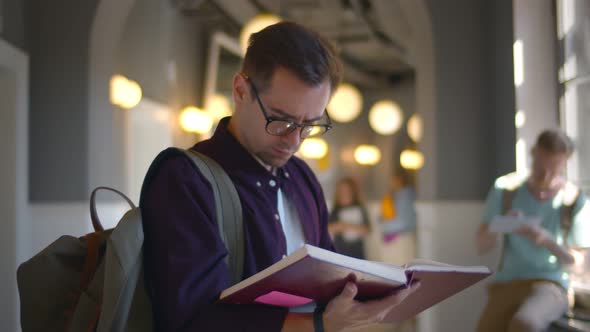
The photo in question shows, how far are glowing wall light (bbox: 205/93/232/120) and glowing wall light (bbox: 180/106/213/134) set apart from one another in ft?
2.72

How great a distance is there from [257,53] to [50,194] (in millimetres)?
3660

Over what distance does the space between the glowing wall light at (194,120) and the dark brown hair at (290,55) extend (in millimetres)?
6443

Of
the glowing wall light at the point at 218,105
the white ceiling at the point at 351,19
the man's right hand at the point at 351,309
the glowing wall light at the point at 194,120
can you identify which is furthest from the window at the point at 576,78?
the glowing wall light at the point at 218,105

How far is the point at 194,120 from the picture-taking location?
799 cm

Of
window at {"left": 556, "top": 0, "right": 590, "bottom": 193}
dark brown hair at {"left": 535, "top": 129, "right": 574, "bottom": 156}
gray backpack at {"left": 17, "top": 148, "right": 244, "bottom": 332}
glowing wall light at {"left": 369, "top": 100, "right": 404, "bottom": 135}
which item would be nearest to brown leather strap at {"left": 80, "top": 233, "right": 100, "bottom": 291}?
gray backpack at {"left": 17, "top": 148, "right": 244, "bottom": 332}

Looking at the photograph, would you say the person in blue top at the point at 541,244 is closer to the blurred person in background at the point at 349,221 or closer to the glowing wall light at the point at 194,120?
the blurred person in background at the point at 349,221

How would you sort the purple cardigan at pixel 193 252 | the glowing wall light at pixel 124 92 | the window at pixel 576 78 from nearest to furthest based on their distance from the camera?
1. the purple cardigan at pixel 193 252
2. the window at pixel 576 78
3. the glowing wall light at pixel 124 92

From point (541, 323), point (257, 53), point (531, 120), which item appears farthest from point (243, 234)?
point (531, 120)

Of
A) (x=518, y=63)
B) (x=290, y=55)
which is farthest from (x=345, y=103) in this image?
(x=290, y=55)

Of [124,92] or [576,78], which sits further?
[124,92]

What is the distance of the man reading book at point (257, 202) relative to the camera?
1337 millimetres

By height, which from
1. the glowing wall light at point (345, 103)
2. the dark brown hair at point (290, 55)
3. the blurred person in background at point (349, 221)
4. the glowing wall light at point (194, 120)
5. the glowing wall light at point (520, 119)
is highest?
the glowing wall light at point (345, 103)

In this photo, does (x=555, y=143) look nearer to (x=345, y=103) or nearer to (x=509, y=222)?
(x=509, y=222)

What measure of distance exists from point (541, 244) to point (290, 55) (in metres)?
2.35
